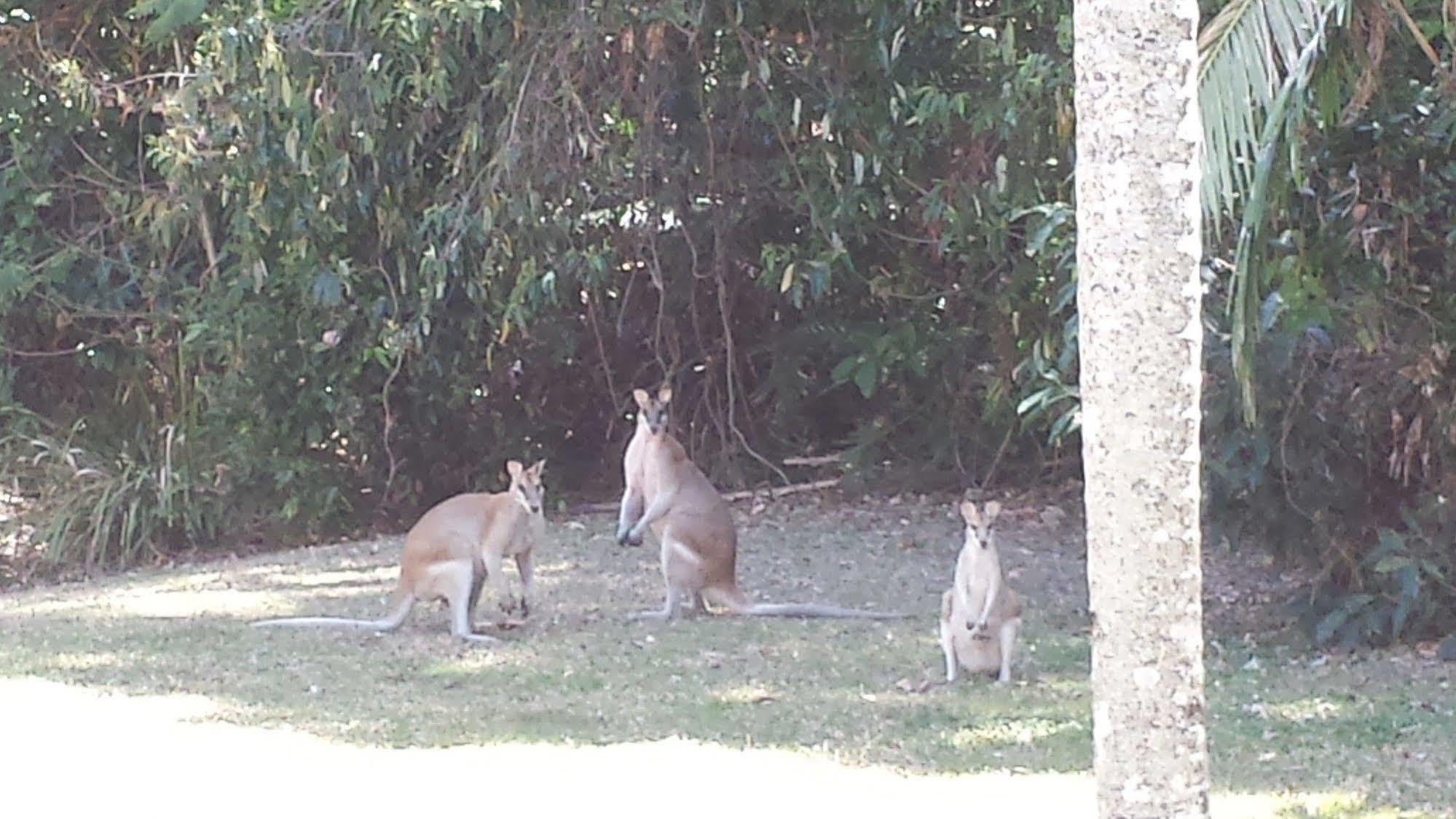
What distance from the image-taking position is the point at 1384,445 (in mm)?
8820

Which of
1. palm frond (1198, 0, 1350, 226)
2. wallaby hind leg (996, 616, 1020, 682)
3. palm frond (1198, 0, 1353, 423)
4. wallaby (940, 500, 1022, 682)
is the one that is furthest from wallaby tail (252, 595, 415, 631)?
palm frond (1198, 0, 1350, 226)

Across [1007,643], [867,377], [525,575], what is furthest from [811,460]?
[1007,643]

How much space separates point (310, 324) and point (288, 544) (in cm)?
155

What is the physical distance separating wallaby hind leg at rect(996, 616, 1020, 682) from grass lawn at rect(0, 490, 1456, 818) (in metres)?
0.09

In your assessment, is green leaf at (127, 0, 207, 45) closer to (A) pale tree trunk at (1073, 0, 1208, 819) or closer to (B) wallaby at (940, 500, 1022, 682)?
(B) wallaby at (940, 500, 1022, 682)

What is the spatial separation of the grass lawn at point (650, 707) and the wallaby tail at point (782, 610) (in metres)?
0.16

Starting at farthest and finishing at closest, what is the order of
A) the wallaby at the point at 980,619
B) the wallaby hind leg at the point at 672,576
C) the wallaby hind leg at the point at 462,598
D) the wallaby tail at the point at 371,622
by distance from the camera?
the wallaby hind leg at the point at 672,576 < the wallaby tail at the point at 371,622 < the wallaby hind leg at the point at 462,598 < the wallaby at the point at 980,619

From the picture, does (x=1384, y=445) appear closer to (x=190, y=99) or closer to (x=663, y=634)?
(x=663, y=634)

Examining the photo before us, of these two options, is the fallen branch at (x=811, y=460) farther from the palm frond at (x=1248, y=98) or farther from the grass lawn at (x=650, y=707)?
the palm frond at (x=1248, y=98)

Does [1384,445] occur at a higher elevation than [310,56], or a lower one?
lower

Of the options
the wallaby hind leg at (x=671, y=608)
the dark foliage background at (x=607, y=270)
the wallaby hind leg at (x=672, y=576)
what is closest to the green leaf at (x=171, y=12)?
the dark foliage background at (x=607, y=270)

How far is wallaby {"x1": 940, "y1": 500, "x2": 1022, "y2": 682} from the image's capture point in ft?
25.7

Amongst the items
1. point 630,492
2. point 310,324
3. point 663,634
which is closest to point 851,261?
point 630,492

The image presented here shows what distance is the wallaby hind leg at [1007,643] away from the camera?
789 cm
